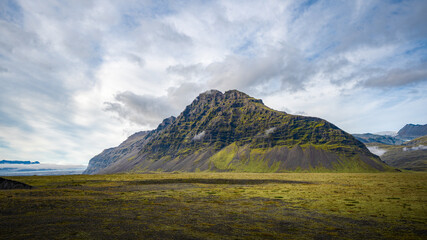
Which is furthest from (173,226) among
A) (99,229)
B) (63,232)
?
(63,232)

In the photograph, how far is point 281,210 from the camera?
109 feet

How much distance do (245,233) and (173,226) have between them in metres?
7.75

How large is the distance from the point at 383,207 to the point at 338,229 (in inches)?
739

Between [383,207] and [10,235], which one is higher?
[10,235]

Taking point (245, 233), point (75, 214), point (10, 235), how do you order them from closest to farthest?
1. point (10, 235)
2. point (245, 233)
3. point (75, 214)

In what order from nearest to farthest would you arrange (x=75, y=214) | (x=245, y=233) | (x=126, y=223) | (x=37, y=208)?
(x=245, y=233)
(x=126, y=223)
(x=75, y=214)
(x=37, y=208)

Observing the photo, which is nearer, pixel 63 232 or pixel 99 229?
pixel 63 232

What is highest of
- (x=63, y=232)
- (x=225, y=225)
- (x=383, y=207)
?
(x=63, y=232)

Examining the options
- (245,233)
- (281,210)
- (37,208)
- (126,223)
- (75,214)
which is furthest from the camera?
(281,210)

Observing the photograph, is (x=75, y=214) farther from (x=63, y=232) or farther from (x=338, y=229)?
(x=338, y=229)

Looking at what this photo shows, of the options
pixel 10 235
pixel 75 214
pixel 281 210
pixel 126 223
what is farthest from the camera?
pixel 281 210

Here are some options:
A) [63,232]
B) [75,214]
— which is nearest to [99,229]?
[63,232]

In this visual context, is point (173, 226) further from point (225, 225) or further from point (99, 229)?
point (99, 229)

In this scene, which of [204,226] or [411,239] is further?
[204,226]
